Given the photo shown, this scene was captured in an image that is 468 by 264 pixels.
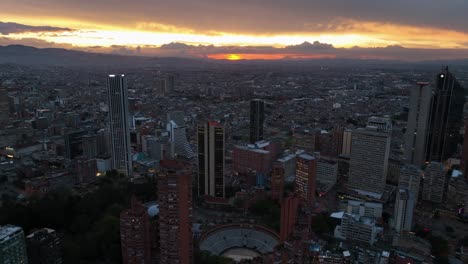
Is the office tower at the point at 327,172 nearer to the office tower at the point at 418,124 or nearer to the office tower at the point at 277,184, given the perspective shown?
the office tower at the point at 277,184

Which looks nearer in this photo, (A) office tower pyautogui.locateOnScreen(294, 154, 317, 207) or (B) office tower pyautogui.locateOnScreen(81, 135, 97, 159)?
(A) office tower pyautogui.locateOnScreen(294, 154, 317, 207)

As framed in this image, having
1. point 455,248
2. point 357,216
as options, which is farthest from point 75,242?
point 455,248

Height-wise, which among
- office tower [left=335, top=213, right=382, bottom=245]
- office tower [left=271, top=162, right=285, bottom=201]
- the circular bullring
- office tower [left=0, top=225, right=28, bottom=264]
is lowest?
the circular bullring

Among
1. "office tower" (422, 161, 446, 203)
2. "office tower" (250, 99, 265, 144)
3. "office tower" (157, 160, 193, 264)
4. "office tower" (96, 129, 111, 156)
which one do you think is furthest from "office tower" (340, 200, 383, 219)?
"office tower" (96, 129, 111, 156)

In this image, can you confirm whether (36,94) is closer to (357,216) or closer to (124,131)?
(124,131)

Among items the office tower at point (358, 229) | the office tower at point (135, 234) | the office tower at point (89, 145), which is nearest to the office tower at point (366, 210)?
the office tower at point (358, 229)

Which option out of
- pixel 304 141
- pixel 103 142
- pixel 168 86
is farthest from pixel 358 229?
pixel 168 86

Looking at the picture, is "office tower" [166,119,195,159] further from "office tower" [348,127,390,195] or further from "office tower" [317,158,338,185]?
"office tower" [348,127,390,195]
